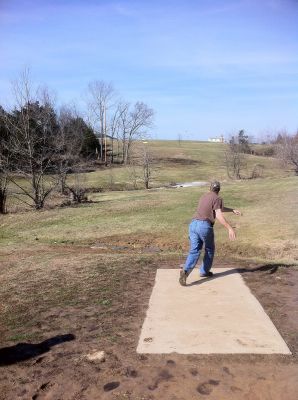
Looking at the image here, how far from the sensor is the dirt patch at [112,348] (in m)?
3.84

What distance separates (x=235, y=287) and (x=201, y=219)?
1.08 meters

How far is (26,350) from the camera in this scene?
185 inches

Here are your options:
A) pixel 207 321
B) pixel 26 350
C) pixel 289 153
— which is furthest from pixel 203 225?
pixel 289 153

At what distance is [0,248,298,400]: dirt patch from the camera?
3.84 meters

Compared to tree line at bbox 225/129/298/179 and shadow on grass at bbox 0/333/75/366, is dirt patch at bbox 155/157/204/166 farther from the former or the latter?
shadow on grass at bbox 0/333/75/366

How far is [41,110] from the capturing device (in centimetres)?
2211

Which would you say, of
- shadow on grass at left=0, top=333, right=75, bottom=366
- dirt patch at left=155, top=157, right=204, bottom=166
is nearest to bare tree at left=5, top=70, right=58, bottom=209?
shadow on grass at left=0, top=333, right=75, bottom=366

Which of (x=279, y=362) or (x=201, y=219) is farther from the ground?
(x=201, y=219)

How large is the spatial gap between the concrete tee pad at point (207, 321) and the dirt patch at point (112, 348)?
0.42ft

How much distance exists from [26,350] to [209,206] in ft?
10.2

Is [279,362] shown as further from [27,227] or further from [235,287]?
[27,227]

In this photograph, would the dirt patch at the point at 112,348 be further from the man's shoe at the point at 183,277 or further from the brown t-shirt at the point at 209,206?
the brown t-shirt at the point at 209,206

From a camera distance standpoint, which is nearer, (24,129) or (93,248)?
(93,248)

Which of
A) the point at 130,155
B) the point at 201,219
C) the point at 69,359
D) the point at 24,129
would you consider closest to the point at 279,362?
the point at 69,359
